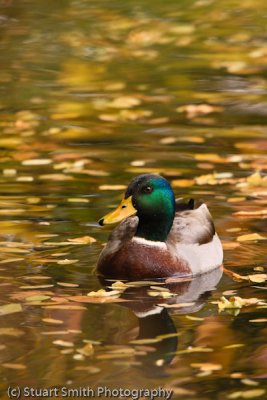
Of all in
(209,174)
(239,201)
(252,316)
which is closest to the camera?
(252,316)

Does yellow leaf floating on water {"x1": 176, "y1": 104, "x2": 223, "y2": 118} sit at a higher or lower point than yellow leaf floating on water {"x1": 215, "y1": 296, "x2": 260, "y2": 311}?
lower

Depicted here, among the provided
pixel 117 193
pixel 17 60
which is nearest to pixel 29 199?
pixel 117 193

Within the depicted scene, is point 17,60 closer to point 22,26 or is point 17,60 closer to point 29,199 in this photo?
point 22,26

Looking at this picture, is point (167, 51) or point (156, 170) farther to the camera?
point (167, 51)

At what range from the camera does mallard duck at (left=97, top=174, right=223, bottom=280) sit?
10039 millimetres

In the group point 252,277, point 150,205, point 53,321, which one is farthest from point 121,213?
point 53,321

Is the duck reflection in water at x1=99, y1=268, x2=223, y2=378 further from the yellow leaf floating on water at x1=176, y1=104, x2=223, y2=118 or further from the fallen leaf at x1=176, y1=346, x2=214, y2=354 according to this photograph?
the yellow leaf floating on water at x1=176, y1=104, x2=223, y2=118

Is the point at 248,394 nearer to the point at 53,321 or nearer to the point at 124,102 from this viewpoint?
the point at 53,321

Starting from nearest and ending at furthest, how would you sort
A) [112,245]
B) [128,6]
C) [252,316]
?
[252,316] → [112,245] → [128,6]

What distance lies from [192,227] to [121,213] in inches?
25.4

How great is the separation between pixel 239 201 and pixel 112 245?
6.50 feet

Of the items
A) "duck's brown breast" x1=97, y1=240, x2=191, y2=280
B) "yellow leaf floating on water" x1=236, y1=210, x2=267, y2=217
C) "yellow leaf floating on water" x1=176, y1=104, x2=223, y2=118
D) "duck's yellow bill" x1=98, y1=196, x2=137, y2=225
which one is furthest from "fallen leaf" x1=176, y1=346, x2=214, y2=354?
"yellow leaf floating on water" x1=176, y1=104, x2=223, y2=118

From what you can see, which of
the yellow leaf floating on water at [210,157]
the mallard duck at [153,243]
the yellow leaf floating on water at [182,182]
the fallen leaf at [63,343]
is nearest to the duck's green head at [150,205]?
the mallard duck at [153,243]

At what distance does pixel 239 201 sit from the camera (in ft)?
39.0
